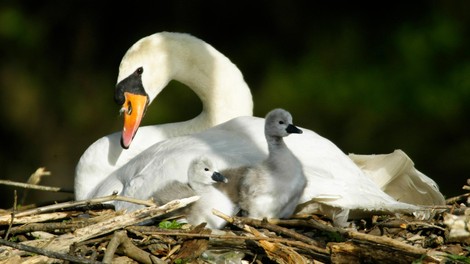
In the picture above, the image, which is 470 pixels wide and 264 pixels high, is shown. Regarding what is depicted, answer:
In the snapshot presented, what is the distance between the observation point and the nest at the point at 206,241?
17.5 ft

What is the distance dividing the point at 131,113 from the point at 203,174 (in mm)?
1332

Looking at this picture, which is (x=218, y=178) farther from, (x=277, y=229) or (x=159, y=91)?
(x=159, y=91)

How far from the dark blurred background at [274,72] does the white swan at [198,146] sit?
10.1 ft

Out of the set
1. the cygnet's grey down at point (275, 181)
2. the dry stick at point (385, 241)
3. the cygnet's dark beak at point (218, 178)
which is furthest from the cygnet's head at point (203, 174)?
the dry stick at point (385, 241)

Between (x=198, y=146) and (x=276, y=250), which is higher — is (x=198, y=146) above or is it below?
above

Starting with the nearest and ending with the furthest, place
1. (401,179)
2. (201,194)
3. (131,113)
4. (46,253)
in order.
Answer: (46,253) → (201,194) → (401,179) → (131,113)

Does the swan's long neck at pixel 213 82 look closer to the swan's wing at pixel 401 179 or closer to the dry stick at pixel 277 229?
the swan's wing at pixel 401 179

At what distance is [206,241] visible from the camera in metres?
5.44

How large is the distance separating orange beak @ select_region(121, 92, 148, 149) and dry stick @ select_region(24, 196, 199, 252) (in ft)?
3.38

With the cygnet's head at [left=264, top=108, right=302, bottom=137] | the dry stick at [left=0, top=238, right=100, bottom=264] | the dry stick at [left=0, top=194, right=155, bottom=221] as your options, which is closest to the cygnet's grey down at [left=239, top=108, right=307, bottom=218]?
the cygnet's head at [left=264, top=108, right=302, bottom=137]

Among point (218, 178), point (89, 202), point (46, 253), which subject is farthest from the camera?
point (89, 202)

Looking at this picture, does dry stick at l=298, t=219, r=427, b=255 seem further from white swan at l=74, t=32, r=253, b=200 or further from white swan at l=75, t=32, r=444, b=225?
white swan at l=74, t=32, r=253, b=200

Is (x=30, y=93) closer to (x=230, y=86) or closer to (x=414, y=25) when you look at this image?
(x=414, y=25)

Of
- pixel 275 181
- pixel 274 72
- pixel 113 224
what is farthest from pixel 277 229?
pixel 274 72
